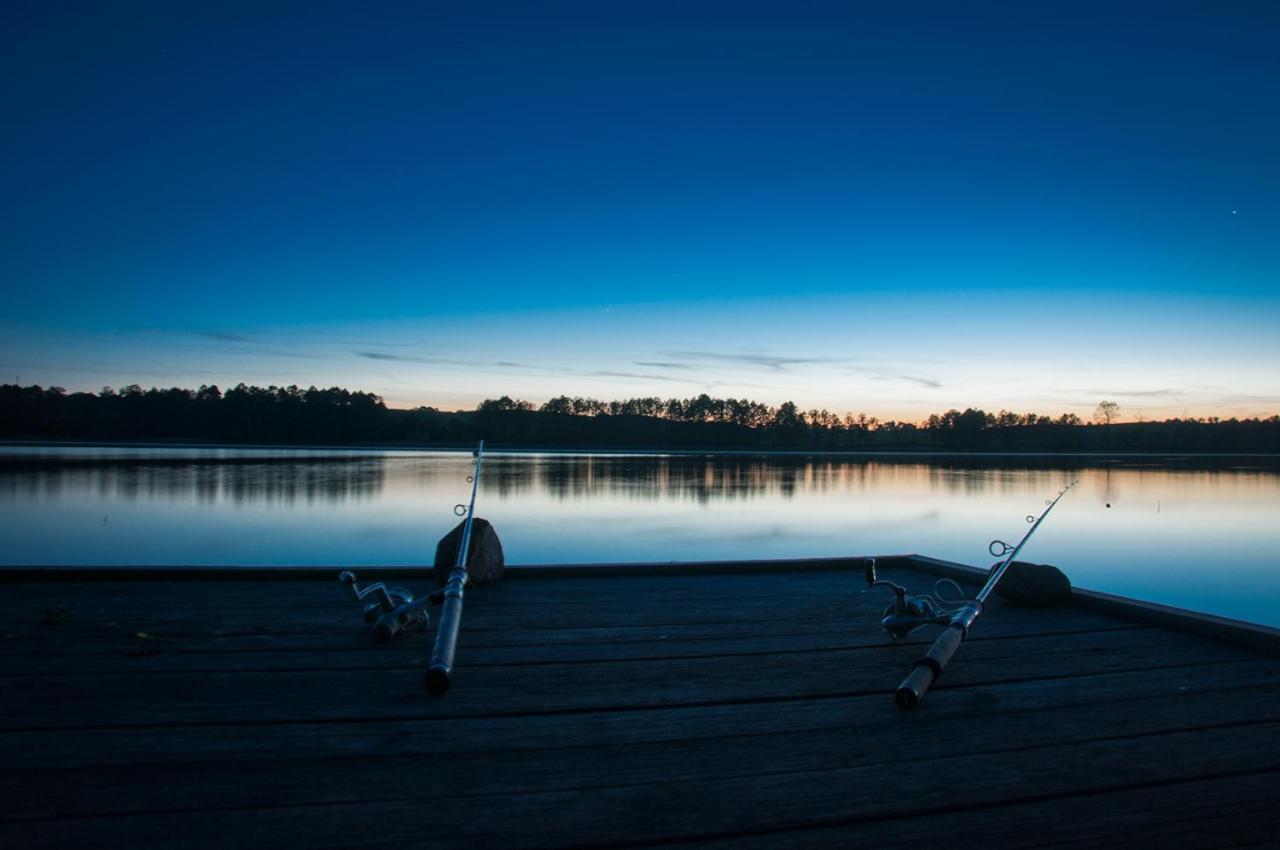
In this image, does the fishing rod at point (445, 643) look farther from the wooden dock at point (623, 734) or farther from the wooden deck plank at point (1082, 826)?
the wooden deck plank at point (1082, 826)

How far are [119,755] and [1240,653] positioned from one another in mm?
5016

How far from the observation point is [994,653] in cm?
369

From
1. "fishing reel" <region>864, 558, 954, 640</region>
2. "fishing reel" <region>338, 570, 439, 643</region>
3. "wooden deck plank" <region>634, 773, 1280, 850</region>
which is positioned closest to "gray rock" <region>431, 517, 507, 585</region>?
"fishing reel" <region>338, 570, 439, 643</region>

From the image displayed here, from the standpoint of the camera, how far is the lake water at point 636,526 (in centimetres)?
1381

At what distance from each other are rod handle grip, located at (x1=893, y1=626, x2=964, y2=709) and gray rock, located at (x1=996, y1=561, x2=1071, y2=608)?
2.02m

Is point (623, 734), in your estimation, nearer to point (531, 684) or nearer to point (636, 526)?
point (531, 684)

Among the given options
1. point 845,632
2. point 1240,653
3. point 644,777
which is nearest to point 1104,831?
point 644,777

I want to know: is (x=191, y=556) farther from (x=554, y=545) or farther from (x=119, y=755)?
(x=119, y=755)

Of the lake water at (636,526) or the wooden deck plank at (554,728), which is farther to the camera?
the lake water at (636,526)

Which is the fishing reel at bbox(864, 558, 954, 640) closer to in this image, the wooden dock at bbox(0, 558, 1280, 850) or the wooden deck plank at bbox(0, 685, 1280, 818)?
the wooden dock at bbox(0, 558, 1280, 850)

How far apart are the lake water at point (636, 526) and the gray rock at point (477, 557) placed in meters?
7.97

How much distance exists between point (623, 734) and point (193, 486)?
3022cm

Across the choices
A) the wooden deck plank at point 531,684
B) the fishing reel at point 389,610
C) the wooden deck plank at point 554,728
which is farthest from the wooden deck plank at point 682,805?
the fishing reel at point 389,610

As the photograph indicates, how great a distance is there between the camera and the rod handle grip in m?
2.76
